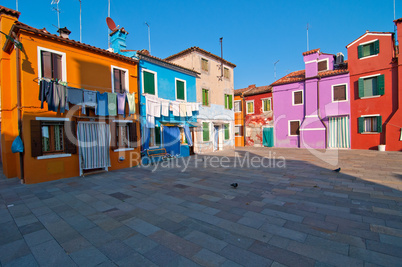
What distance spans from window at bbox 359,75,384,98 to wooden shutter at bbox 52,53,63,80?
20.5 meters

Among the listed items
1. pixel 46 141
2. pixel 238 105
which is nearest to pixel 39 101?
pixel 46 141

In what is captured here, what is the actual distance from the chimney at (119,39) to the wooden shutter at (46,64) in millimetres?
4151

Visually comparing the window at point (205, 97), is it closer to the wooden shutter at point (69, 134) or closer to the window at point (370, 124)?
the wooden shutter at point (69, 134)

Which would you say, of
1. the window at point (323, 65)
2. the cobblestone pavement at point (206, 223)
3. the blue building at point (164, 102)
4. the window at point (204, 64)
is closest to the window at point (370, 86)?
the window at point (323, 65)

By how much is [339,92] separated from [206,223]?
1863 cm

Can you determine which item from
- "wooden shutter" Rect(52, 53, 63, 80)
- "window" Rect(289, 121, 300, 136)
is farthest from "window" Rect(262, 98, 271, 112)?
"wooden shutter" Rect(52, 53, 63, 80)

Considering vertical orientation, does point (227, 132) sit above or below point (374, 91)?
below

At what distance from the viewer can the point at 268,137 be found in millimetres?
21359

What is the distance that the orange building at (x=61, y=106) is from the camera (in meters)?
7.35

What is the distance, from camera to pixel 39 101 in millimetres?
7621

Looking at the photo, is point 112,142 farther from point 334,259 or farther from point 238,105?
point 238,105

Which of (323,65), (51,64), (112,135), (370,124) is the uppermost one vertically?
(323,65)

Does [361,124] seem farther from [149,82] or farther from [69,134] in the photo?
[69,134]

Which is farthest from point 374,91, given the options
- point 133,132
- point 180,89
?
point 133,132
